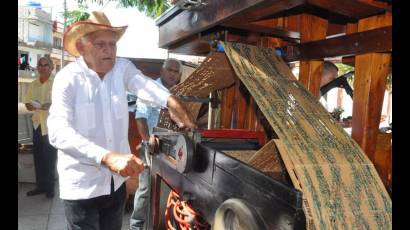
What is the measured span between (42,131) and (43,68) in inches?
31.5

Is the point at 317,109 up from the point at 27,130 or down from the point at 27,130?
up

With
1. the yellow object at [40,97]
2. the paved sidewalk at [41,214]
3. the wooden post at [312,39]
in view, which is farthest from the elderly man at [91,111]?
the yellow object at [40,97]

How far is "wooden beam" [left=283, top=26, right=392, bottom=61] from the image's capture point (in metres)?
1.56

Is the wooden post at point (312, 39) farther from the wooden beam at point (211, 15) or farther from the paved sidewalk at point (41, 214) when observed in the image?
the paved sidewalk at point (41, 214)

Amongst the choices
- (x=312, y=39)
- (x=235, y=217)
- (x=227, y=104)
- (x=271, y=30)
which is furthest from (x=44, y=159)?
(x=235, y=217)

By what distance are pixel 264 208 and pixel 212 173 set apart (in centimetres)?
42

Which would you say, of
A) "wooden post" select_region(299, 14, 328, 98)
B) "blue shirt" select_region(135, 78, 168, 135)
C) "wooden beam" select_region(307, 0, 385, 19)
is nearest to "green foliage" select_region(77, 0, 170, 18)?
"blue shirt" select_region(135, 78, 168, 135)

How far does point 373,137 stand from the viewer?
1748mm

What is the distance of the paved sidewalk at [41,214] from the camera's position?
143 inches

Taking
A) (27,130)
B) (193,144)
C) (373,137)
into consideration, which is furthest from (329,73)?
(27,130)

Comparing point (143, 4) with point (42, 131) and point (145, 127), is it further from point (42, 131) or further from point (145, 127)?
point (145, 127)

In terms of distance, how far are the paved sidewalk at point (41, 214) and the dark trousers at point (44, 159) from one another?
204mm

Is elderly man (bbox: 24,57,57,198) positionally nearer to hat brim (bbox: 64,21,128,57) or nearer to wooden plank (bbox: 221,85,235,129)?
wooden plank (bbox: 221,85,235,129)
